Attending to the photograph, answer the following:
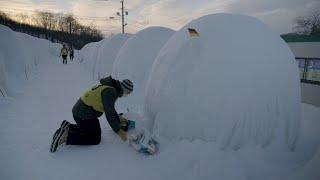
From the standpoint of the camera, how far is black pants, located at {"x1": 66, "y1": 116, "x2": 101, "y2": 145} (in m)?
→ 4.18

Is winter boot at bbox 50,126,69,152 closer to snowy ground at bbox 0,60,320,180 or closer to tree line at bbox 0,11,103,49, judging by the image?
snowy ground at bbox 0,60,320,180

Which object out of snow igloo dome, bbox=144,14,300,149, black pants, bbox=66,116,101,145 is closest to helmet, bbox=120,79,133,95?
snow igloo dome, bbox=144,14,300,149

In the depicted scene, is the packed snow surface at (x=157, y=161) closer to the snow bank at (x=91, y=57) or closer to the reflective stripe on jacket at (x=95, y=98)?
the reflective stripe on jacket at (x=95, y=98)

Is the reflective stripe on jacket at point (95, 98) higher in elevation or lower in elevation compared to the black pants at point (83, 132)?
higher

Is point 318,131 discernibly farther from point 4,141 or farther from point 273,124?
point 4,141

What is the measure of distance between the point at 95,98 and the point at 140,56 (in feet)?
15.3

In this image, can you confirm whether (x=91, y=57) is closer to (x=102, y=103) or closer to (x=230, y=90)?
(x=102, y=103)

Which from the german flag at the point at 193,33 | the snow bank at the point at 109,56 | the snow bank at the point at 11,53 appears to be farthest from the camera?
the snow bank at the point at 109,56

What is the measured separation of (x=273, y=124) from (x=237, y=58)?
103cm

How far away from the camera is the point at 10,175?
3396mm

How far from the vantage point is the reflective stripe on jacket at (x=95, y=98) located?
4074 mm

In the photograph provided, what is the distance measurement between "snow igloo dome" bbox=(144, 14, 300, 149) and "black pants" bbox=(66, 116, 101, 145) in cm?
93

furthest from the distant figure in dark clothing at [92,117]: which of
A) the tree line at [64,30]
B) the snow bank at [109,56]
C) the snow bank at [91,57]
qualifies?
the tree line at [64,30]

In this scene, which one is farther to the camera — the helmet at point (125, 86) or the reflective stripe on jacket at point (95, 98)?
the helmet at point (125, 86)
